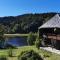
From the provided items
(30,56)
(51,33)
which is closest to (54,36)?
(51,33)

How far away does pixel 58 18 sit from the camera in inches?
1438

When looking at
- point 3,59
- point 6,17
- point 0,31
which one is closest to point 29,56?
point 3,59

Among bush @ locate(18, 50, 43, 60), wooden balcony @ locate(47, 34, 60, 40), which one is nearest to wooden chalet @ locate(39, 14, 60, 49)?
wooden balcony @ locate(47, 34, 60, 40)

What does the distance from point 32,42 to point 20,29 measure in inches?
3067

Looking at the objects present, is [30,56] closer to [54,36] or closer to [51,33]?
[54,36]

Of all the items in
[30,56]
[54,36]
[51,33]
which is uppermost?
[51,33]

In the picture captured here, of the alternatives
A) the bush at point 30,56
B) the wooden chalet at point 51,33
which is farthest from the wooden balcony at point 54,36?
the bush at point 30,56

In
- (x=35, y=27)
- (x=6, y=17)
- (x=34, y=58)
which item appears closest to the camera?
(x=34, y=58)

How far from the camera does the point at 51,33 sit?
37531 millimetres

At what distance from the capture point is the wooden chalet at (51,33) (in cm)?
3339

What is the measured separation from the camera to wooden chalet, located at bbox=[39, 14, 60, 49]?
33.4 meters

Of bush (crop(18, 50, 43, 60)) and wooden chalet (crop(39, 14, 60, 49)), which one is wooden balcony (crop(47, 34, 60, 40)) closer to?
wooden chalet (crop(39, 14, 60, 49))

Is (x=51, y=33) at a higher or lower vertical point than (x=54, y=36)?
higher

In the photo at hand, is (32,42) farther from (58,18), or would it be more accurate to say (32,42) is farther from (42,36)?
(58,18)
